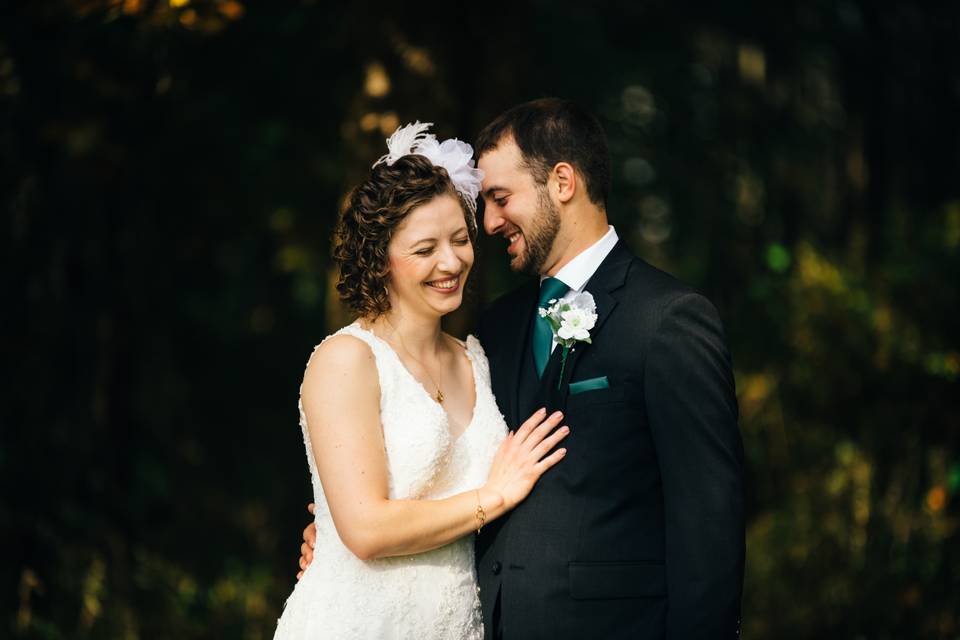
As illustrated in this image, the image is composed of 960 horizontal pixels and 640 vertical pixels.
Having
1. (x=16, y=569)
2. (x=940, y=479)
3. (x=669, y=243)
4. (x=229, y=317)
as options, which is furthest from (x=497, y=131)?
(x=669, y=243)

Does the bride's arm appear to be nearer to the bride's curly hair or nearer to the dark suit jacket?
the dark suit jacket

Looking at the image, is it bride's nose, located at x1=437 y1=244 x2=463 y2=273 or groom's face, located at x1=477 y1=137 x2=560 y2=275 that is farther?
groom's face, located at x1=477 y1=137 x2=560 y2=275

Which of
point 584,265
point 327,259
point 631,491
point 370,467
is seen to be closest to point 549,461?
point 631,491

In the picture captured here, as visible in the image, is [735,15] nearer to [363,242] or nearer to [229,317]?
[229,317]

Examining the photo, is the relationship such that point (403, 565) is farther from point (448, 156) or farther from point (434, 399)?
point (448, 156)

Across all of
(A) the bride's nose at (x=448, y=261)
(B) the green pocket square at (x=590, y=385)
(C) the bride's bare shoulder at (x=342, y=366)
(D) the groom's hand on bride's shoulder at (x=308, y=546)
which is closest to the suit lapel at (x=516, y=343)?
(B) the green pocket square at (x=590, y=385)

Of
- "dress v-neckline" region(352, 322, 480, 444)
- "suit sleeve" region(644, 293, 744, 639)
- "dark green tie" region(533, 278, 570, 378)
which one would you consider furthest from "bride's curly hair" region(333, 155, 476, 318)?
"suit sleeve" region(644, 293, 744, 639)

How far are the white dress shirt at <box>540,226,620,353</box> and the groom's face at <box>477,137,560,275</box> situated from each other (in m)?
0.09

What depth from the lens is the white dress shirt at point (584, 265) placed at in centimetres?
335

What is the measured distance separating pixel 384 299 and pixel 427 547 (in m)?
0.79

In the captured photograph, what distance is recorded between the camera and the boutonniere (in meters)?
3.10

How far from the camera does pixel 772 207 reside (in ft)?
32.6

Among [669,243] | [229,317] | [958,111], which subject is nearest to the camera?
[958,111]

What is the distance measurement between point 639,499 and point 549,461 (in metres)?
0.29
